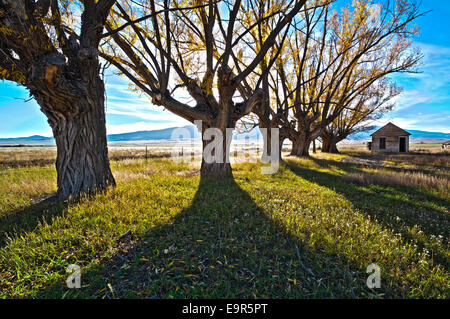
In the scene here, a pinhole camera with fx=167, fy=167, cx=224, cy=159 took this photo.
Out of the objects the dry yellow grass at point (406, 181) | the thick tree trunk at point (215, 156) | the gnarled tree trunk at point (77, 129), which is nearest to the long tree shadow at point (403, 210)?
the dry yellow grass at point (406, 181)

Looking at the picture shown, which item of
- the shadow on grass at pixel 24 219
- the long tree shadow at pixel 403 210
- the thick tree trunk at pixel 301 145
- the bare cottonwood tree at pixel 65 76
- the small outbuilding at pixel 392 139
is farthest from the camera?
the small outbuilding at pixel 392 139

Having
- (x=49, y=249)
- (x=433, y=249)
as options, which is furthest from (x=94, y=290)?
(x=433, y=249)

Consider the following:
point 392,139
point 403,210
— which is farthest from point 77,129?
point 392,139

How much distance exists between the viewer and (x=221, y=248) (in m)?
2.21

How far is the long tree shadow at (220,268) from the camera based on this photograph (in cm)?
159

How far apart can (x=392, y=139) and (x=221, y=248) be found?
35.3 metres

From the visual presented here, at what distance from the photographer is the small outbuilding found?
25.4m

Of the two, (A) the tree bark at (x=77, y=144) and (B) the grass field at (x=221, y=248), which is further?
(A) the tree bark at (x=77, y=144)

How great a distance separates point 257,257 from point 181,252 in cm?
96

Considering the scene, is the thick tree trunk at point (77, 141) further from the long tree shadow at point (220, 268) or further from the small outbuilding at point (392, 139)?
the small outbuilding at point (392, 139)

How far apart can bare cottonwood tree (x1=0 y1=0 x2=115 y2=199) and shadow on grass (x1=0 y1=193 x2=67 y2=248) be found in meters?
0.73

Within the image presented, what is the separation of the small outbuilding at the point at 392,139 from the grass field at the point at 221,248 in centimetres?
3047

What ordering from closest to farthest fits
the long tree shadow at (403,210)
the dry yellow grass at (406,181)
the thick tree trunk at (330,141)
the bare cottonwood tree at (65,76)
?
the long tree shadow at (403,210)
the bare cottonwood tree at (65,76)
the dry yellow grass at (406,181)
the thick tree trunk at (330,141)
